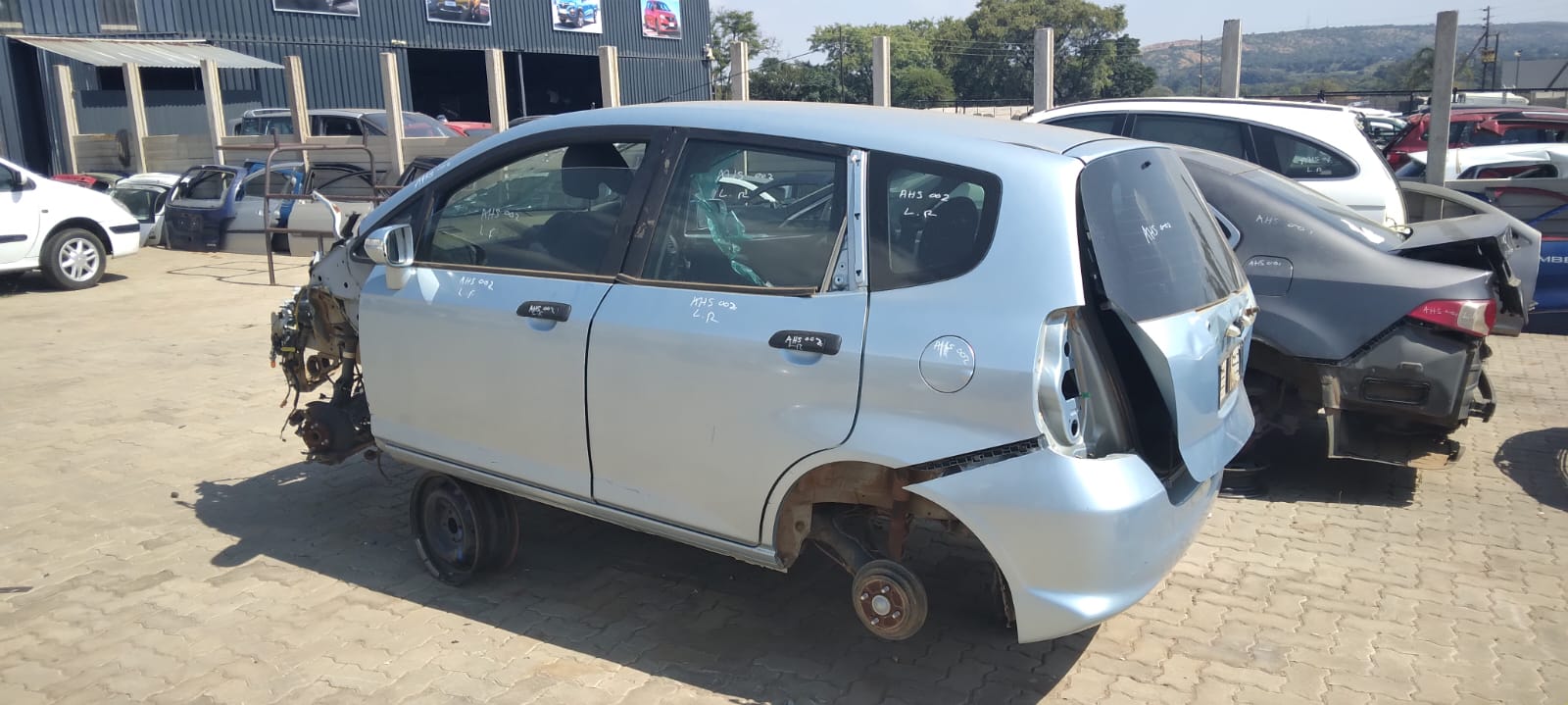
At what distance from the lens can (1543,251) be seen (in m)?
8.27

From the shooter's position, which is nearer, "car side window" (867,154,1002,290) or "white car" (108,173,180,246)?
"car side window" (867,154,1002,290)

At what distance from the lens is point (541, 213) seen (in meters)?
4.13

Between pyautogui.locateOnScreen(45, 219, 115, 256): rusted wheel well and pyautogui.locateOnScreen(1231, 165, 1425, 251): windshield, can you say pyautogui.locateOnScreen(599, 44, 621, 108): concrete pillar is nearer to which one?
pyautogui.locateOnScreen(45, 219, 115, 256): rusted wheel well

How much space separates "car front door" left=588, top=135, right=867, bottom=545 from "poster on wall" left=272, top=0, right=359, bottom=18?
30.9 meters

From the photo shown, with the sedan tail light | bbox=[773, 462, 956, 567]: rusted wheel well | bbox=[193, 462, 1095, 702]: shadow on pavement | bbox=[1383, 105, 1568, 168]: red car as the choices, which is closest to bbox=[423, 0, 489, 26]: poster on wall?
bbox=[1383, 105, 1568, 168]: red car

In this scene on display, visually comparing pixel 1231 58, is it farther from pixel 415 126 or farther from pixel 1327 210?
pixel 415 126

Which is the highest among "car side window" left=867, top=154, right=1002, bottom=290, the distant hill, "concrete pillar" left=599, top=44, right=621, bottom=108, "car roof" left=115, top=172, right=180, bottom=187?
the distant hill

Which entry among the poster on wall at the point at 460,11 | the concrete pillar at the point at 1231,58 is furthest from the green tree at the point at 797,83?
the concrete pillar at the point at 1231,58

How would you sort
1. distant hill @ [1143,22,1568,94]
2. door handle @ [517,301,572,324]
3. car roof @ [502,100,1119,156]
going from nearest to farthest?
car roof @ [502,100,1119,156], door handle @ [517,301,572,324], distant hill @ [1143,22,1568,94]

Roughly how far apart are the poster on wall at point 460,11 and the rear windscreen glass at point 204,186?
19357mm

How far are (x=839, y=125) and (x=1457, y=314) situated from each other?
3.25m

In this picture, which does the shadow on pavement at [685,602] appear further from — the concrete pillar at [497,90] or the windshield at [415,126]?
the windshield at [415,126]

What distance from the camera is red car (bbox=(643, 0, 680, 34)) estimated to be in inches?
1497

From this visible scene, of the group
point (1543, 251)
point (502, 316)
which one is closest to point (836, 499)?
point (502, 316)
